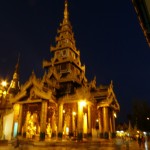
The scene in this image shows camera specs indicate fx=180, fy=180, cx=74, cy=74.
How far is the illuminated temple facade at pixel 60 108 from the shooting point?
21719 millimetres

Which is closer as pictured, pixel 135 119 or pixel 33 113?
pixel 33 113

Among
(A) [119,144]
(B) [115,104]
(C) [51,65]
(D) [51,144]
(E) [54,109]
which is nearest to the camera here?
(A) [119,144]

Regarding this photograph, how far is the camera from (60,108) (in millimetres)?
23266

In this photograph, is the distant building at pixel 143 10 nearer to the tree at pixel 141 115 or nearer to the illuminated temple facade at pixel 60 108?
the illuminated temple facade at pixel 60 108

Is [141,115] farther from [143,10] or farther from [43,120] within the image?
[143,10]

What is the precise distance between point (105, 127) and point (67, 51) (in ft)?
52.9

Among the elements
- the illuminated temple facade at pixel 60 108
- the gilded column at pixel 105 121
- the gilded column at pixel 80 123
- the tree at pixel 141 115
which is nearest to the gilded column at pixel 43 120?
the illuminated temple facade at pixel 60 108

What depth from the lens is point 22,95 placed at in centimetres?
2286

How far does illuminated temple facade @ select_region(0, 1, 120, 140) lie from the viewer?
2172 cm

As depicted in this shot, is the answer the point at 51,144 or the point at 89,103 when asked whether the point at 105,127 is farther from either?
the point at 51,144

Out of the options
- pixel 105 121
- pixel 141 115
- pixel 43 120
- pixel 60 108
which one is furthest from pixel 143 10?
pixel 141 115

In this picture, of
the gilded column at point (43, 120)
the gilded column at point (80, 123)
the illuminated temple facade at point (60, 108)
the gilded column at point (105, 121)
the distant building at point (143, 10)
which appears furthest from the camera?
the gilded column at point (105, 121)

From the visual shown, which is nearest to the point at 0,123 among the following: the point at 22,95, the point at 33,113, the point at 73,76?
the point at 33,113

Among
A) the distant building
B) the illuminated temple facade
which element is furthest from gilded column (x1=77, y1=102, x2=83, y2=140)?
the distant building
